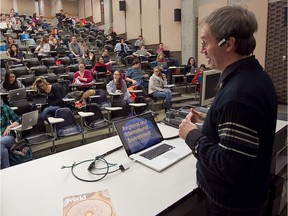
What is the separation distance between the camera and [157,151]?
5.16ft

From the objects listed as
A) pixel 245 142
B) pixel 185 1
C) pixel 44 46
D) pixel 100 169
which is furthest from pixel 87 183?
pixel 185 1

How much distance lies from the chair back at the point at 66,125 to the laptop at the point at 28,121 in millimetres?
377

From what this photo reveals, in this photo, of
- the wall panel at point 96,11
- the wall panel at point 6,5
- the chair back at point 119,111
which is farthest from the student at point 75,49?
the wall panel at point 6,5

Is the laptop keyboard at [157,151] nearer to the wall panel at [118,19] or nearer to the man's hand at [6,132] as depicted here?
the man's hand at [6,132]

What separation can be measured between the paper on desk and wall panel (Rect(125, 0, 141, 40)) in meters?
10.9

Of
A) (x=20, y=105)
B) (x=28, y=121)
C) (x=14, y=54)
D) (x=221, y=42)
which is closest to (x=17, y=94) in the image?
(x=20, y=105)

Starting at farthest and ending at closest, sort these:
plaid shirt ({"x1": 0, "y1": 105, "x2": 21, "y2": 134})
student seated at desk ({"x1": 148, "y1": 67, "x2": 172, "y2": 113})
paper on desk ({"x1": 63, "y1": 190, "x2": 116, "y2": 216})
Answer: student seated at desk ({"x1": 148, "y1": 67, "x2": 172, "y2": 113})
plaid shirt ({"x1": 0, "y1": 105, "x2": 21, "y2": 134})
paper on desk ({"x1": 63, "y1": 190, "x2": 116, "y2": 216})

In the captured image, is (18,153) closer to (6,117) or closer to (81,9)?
(6,117)

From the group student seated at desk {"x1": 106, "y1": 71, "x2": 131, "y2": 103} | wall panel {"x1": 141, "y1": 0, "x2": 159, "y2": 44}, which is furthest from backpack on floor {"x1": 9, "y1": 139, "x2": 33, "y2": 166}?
wall panel {"x1": 141, "y1": 0, "x2": 159, "y2": 44}

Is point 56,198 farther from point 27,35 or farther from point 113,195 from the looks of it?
point 27,35

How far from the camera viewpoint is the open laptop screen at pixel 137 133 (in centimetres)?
155

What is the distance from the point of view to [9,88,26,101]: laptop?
4152mm

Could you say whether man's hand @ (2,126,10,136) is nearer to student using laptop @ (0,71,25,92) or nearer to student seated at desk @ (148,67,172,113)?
student using laptop @ (0,71,25,92)

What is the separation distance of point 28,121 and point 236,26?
114 inches
